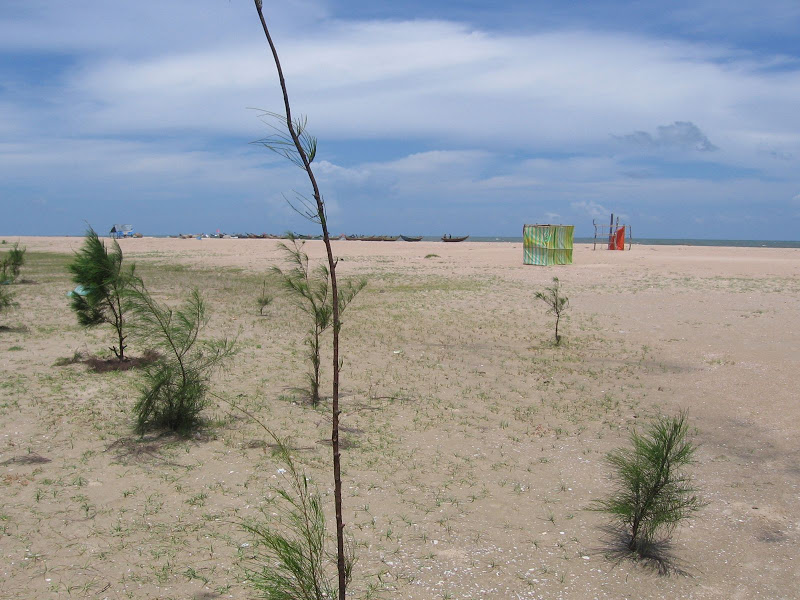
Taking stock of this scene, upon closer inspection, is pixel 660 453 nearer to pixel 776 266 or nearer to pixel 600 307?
pixel 600 307

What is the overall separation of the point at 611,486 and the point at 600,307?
8944 millimetres

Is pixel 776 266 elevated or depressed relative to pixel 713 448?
elevated

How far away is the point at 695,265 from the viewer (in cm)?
2377

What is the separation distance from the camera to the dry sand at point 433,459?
3.77 m

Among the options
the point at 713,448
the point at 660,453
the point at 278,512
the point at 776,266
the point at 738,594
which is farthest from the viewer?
the point at 776,266

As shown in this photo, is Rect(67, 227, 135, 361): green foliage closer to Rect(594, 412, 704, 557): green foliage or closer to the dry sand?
the dry sand

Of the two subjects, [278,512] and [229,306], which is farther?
[229,306]

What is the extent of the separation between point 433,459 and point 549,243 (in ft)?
65.2

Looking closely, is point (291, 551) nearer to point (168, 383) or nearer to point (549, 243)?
point (168, 383)

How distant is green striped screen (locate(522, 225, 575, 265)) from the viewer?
24.2 metres

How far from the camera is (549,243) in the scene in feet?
79.6

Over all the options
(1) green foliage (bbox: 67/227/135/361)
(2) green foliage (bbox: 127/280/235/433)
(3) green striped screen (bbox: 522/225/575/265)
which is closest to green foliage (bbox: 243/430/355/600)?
(2) green foliage (bbox: 127/280/235/433)

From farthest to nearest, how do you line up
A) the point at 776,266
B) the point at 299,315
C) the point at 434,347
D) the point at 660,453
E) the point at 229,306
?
the point at 776,266
the point at 229,306
the point at 299,315
the point at 434,347
the point at 660,453

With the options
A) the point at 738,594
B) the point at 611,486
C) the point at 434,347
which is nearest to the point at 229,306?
the point at 434,347
